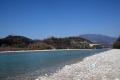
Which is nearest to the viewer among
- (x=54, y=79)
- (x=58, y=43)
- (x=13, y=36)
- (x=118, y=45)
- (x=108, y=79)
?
(x=108, y=79)

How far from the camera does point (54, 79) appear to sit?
52.0 feet

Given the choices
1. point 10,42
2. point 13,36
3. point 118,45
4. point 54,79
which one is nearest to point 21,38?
point 13,36

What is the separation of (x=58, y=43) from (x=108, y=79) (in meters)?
185

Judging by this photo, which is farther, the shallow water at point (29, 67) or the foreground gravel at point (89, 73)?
the shallow water at point (29, 67)

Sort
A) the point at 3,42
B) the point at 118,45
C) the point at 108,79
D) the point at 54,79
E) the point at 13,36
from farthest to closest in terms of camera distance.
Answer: the point at 13,36 < the point at 3,42 < the point at 118,45 < the point at 54,79 < the point at 108,79

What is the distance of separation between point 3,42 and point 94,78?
156 metres

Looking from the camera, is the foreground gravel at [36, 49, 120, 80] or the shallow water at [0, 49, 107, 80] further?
the shallow water at [0, 49, 107, 80]

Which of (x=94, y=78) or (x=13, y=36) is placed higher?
(x=13, y=36)

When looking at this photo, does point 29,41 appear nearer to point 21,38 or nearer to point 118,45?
point 21,38

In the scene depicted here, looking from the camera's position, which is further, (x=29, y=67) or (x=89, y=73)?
(x=29, y=67)

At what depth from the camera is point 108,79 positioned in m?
14.7

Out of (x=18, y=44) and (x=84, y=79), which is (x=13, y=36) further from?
(x=84, y=79)

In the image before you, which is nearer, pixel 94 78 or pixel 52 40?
pixel 94 78

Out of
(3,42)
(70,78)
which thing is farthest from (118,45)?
(70,78)
